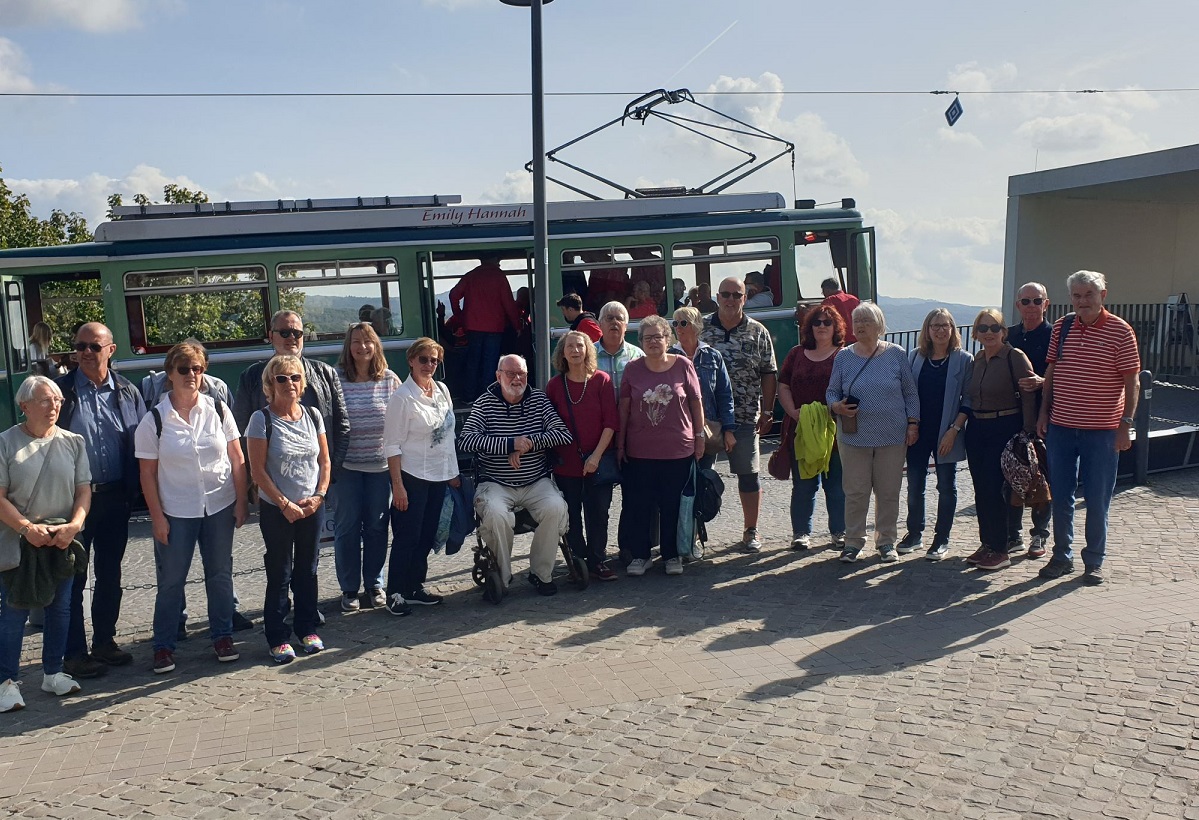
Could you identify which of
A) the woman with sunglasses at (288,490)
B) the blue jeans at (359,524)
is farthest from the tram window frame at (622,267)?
the woman with sunglasses at (288,490)

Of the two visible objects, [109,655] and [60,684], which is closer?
[60,684]

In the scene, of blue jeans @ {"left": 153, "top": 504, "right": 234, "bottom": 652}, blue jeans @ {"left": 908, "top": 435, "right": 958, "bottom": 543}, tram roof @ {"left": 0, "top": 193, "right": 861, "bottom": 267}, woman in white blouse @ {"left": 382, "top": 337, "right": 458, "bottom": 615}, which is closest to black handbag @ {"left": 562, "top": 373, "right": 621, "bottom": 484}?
woman in white blouse @ {"left": 382, "top": 337, "right": 458, "bottom": 615}

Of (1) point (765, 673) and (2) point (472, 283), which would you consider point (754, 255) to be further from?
(1) point (765, 673)

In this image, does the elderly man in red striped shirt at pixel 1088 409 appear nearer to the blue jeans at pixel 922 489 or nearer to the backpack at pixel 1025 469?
the backpack at pixel 1025 469

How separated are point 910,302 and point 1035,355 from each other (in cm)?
12429

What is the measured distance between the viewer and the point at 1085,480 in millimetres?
7176

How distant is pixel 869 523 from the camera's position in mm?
9391

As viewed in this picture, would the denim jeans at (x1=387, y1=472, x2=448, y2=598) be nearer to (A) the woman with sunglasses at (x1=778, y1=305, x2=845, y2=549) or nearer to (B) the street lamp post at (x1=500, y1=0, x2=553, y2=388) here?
(A) the woman with sunglasses at (x1=778, y1=305, x2=845, y2=549)

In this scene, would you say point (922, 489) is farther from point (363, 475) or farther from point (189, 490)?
point (189, 490)

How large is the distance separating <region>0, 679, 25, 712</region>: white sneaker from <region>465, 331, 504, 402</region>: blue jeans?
23.5 ft

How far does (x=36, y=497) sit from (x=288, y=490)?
50.2 inches

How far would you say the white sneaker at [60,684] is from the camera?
5.78 metres

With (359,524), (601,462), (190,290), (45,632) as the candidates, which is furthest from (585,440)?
(190,290)

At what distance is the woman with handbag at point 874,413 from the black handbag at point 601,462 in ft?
5.29
